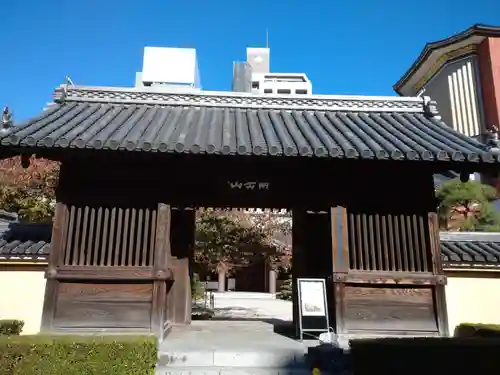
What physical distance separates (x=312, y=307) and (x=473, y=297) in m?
3.30

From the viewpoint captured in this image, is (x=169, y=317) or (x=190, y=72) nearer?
(x=169, y=317)

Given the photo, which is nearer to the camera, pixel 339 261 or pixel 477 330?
pixel 477 330

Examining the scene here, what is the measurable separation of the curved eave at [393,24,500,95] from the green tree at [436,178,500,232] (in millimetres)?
11368

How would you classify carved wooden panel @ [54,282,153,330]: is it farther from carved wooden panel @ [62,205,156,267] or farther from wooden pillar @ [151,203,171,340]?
carved wooden panel @ [62,205,156,267]

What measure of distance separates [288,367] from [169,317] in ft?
12.5

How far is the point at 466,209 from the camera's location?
15727mm

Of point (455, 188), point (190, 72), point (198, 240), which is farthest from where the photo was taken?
point (198, 240)

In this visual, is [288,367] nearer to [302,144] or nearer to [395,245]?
[395,245]

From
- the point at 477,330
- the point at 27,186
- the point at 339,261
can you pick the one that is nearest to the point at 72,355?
the point at 339,261

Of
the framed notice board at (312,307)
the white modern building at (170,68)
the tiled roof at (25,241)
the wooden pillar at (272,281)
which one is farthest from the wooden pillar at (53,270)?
the wooden pillar at (272,281)

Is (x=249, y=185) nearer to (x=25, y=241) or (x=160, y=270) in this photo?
(x=160, y=270)

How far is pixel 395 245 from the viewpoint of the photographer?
7.62 m

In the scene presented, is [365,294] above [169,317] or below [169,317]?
above

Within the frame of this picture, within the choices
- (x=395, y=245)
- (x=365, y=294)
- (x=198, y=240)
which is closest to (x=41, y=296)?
(x=365, y=294)
